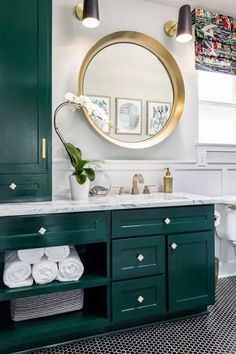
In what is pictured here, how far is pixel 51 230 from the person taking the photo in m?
1.70

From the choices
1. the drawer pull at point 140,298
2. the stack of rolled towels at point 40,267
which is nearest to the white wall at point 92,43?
the stack of rolled towels at point 40,267

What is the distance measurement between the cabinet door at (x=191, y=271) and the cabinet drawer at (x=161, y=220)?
0.21ft

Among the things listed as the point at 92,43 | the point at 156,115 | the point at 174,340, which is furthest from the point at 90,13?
the point at 174,340

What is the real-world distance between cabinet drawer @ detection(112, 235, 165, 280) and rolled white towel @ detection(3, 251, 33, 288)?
1.65 ft

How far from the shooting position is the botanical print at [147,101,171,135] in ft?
8.43

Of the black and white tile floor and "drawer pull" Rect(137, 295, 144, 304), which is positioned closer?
the black and white tile floor

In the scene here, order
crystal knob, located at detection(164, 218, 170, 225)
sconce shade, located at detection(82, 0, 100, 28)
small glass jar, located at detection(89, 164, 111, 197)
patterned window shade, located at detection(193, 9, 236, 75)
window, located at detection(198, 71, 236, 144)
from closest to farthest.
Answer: crystal knob, located at detection(164, 218, 170, 225), sconce shade, located at detection(82, 0, 100, 28), small glass jar, located at detection(89, 164, 111, 197), patterned window shade, located at detection(193, 9, 236, 75), window, located at detection(198, 71, 236, 144)

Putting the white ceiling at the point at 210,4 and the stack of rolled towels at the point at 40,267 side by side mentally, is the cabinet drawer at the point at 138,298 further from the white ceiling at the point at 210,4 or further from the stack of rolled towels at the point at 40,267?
the white ceiling at the point at 210,4

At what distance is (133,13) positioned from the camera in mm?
2498

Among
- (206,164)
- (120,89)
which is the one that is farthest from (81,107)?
(206,164)

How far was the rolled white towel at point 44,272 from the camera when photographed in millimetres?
1698

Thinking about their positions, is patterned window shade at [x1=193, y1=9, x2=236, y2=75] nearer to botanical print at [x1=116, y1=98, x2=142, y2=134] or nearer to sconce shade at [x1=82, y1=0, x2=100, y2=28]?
botanical print at [x1=116, y1=98, x2=142, y2=134]

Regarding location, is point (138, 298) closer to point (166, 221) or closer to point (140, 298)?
point (140, 298)

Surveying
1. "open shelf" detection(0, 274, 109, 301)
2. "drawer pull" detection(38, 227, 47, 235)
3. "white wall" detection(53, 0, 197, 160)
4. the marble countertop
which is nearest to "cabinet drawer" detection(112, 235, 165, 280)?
"open shelf" detection(0, 274, 109, 301)
